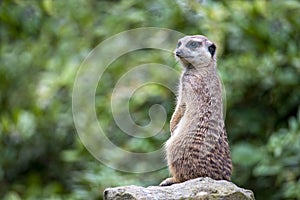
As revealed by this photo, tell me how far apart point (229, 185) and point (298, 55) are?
3787 mm

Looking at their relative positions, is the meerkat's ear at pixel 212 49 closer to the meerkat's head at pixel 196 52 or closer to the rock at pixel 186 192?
the meerkat's head at pixel 196 52

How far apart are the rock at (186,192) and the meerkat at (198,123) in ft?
1.02

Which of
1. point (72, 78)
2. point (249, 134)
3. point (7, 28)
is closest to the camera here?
point (249, 134)

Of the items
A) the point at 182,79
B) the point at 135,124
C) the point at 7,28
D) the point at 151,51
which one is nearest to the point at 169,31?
the point at 151,51

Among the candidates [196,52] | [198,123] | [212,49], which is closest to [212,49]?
[212,49]

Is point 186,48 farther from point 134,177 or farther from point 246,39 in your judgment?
point 246,39

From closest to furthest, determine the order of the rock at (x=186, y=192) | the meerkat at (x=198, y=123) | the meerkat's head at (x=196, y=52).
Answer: the rock at (x=186, y=192)
the meerkat at (x=198, y=123)
the meerkat's head at (x=196, y=52)

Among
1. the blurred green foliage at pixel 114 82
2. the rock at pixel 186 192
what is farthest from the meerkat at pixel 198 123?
the blurred green foliage at pixel 114 82

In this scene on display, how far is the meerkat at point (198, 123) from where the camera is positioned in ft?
12.6

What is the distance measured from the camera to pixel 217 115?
396 centimetres

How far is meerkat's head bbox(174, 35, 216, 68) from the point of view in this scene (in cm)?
421

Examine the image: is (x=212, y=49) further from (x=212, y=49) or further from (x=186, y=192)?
(x=186, y=192)

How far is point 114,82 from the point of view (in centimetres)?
779

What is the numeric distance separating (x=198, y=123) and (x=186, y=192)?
0.51 metres
